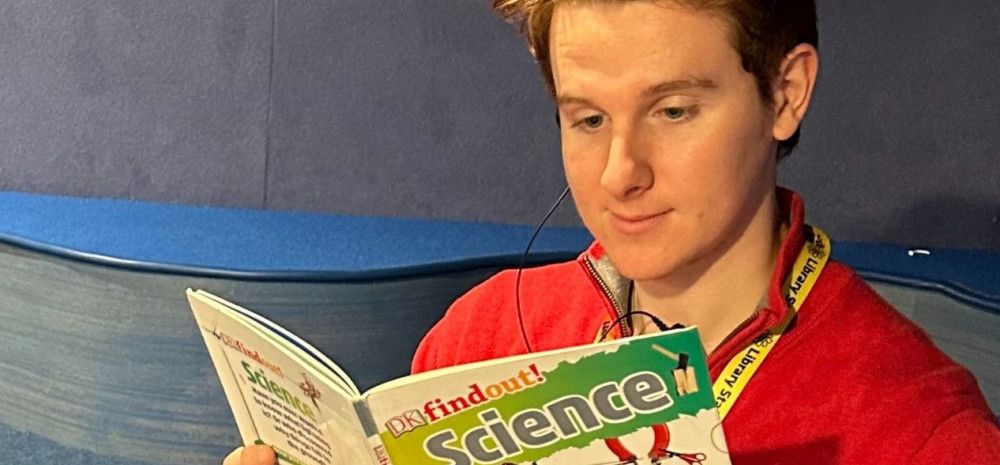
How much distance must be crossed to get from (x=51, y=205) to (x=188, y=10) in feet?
1.73

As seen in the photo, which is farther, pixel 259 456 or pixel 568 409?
pixel 259 456

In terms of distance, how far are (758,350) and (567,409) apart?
231mm

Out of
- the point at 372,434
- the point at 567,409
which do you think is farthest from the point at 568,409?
the point at 372,434

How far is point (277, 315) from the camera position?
205 cm

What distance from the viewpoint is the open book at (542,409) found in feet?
2.39

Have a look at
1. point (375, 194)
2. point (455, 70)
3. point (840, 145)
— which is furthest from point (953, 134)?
point (375, 194)

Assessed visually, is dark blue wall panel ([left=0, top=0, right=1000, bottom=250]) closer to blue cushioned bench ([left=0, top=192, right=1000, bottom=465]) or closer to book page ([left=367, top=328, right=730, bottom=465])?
blue cushioned bench ([left=0, top=192, right=1000, bottom=465])

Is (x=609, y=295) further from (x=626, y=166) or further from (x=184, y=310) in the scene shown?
(x=184, y=310)

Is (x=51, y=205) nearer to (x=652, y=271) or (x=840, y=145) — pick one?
(x=840, y=145)

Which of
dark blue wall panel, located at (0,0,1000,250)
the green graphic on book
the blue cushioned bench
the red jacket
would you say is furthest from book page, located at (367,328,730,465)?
dark blue wall panel, located at (0,0,1000,250)

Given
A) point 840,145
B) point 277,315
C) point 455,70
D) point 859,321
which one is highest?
point 455,70

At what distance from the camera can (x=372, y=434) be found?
0.81 meters

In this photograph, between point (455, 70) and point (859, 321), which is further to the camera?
point (455, 70)

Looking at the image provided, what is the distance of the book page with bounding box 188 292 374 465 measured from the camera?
837 mm
